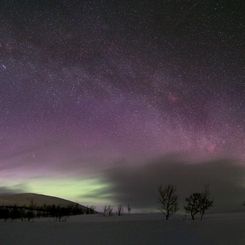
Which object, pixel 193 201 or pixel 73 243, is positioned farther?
pixel 193 201

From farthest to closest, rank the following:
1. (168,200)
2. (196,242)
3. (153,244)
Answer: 1. (168,200)
2. (196,242)
3. (153,244)

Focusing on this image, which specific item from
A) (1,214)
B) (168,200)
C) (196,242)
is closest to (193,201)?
(168,200)

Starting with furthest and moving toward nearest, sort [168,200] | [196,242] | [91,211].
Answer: [91,211] < [168,200] < [196,242]

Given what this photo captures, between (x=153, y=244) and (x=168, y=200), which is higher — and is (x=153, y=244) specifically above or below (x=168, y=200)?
below

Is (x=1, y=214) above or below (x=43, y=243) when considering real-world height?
above

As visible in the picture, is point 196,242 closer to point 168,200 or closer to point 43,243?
point 43,243

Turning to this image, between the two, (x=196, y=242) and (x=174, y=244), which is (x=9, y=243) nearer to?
(x=174, y=244)

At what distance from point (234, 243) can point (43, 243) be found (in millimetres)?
14094

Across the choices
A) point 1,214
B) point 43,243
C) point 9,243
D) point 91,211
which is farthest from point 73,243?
point 91,211

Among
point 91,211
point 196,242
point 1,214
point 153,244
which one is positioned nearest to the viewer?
point 153,244

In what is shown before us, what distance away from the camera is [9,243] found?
30.8 meters

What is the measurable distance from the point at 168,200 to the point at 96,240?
51.8 meters

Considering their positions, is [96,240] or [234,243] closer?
[234,243]

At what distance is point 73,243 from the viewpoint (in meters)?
31.0
